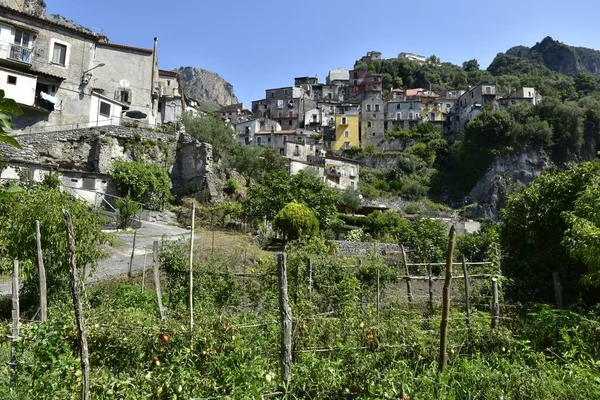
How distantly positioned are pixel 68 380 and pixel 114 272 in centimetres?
904

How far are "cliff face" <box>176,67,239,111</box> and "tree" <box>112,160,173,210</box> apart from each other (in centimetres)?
11184

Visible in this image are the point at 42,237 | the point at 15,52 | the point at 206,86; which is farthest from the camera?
the point at 206,86

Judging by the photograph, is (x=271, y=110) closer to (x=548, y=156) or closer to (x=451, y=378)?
(x=548, y=156)

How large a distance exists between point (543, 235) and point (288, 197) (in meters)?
16.5

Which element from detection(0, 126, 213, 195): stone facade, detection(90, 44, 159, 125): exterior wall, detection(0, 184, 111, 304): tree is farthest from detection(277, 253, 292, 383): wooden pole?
detection(90, 44, 159, 125): exterior wall

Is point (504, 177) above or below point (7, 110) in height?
above

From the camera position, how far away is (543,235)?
11.0 m

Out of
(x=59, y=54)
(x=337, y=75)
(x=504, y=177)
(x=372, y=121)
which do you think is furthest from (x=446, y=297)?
(x=337, y=75)

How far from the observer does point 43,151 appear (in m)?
25.6

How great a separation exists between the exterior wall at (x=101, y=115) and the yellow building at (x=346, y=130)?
43.4m

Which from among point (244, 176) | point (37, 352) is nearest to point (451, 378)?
point (37, 352)

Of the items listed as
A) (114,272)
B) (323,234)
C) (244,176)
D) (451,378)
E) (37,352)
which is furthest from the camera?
(244,176)

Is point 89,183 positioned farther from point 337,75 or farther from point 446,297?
point 337,75

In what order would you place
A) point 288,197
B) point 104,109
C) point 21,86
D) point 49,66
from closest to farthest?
→ point 21,86 < point 288,197 < point 49,66 < point 104,109
